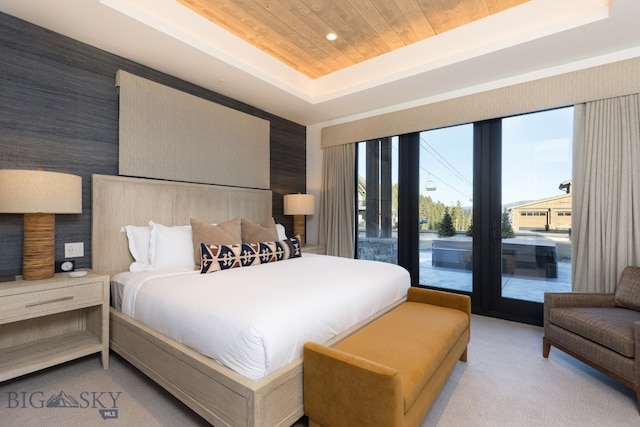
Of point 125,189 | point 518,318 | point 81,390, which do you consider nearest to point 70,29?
point 125,189

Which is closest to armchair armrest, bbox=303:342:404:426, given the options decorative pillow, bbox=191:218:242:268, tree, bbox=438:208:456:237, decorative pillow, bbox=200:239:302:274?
decorative pillow, bbox=200:239:302:274

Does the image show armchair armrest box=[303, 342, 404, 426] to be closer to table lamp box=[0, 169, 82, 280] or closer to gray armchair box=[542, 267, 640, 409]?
gray armchair box=[542, 267, 640, 409]

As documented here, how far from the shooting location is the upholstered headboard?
8.38 ft

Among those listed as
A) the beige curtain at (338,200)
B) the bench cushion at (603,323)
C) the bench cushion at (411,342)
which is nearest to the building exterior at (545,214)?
the bench cushion at (603,323)

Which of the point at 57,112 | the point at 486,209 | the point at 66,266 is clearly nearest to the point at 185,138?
the point at 57,112

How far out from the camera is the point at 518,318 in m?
3.24

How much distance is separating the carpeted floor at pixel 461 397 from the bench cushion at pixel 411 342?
36 cm

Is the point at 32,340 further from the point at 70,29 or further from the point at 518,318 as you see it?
the point at 518,318

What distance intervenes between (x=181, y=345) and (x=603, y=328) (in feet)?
8.54

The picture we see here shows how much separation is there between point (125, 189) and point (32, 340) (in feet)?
4.33

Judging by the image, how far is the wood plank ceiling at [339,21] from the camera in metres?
2.61

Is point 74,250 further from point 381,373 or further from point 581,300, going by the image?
point 581,300

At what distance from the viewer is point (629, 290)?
228 cm

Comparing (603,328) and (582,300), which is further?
(582,300)
